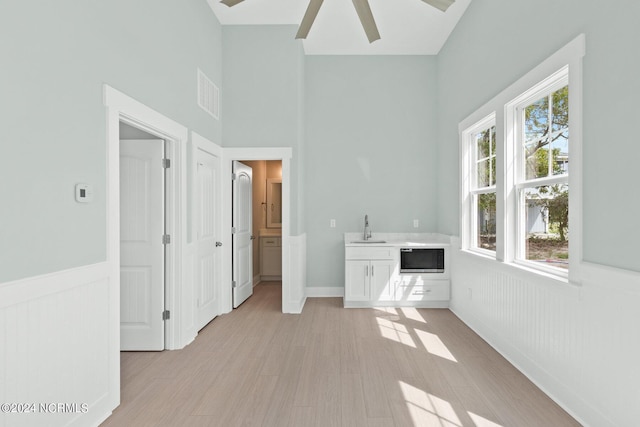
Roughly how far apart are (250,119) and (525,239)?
11.1 ft

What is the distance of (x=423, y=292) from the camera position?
479 centimetres

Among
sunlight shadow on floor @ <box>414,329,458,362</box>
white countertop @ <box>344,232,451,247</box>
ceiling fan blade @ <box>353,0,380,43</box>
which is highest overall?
ceiling fan blade @ <box>353,0,380,43</box>

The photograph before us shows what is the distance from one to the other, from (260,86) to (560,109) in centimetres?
332

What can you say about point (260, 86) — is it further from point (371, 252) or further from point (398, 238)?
point (398, 238)

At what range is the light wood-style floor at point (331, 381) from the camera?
2.25m

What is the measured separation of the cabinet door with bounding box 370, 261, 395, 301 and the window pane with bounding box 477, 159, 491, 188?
1.54m

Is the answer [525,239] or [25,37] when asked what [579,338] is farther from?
[25,37]

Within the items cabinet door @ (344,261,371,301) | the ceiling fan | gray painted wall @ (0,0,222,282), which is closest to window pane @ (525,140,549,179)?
the ceiling fan

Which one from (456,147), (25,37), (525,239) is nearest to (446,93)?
(456,147)

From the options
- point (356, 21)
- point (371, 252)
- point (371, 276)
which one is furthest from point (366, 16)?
point (371, 276)

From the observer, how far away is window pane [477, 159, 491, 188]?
3836 mm

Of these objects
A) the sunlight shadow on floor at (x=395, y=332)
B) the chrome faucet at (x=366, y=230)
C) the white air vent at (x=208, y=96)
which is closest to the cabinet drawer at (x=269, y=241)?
the chrome faucet at (x=366, y=230)

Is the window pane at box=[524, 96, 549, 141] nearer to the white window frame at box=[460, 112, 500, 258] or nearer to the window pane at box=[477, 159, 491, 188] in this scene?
the window pane at box=[477, 159, 491, 188]

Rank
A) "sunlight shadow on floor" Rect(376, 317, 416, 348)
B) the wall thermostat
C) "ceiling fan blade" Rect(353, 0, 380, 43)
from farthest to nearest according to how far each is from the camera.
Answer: "sunlight shadow on floor" Rect(376, 317, 416, 348) < "ceiling fan blade" Rect(353, 0, 380, 43) < the wall thermostat
